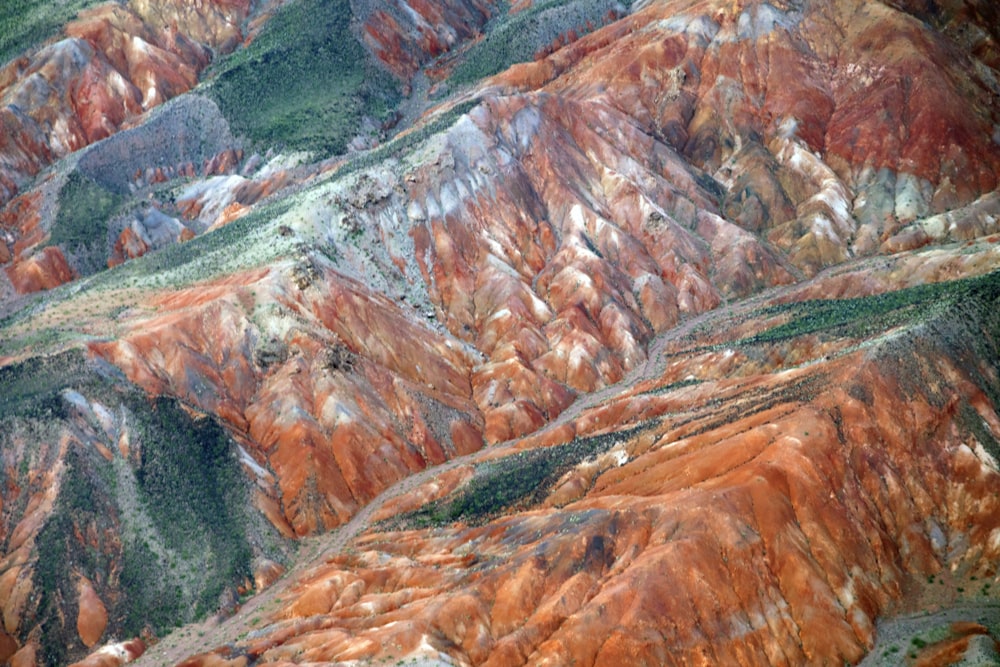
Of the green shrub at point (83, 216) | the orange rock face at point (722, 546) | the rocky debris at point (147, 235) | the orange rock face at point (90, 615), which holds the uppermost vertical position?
the green shrub at point (83, 216)

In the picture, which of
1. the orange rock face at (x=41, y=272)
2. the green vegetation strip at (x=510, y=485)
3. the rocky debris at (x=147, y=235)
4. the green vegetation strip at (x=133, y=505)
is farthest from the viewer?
the rocky debris at (x=147, y=235)

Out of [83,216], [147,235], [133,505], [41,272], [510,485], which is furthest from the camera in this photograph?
[83,216]

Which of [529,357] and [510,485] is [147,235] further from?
[510,485]

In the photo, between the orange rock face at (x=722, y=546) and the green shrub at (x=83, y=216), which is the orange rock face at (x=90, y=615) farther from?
the green shrub at (x=83, y=216)

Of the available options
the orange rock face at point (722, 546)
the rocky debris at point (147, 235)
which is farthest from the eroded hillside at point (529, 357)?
the rocky debris at point (147, 235)

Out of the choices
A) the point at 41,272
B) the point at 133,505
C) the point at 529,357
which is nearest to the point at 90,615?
the point at 133,505

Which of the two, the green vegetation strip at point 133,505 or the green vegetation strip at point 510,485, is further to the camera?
the green vegetation strip at point 510,485

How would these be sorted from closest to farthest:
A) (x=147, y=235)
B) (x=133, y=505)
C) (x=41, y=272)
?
1. (x=133, y=505)
2. (x=41, y=272)
3. (x=147, y=235)

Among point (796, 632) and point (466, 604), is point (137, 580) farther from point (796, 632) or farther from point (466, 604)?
point (796, 632)

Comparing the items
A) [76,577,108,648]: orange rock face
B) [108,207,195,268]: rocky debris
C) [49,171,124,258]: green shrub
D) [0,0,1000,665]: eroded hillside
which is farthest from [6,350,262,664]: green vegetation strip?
[49,171,124,258]: green shrub
